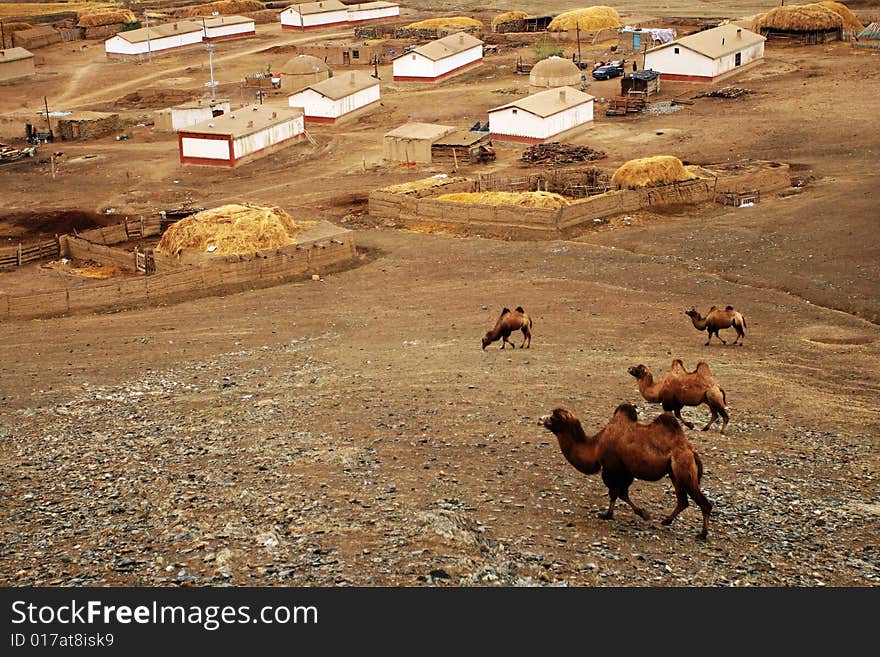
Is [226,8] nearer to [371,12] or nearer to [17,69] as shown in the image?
[371,12]

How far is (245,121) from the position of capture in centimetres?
6097

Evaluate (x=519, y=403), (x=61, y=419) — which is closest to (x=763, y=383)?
(x=519, y=403)

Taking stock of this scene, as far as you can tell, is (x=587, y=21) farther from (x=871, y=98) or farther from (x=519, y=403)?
(x=519, y=403)

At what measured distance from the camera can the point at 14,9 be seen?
128500 mm

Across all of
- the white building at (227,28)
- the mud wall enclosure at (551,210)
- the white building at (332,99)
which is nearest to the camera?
the mud wall enclosure at (551,210)

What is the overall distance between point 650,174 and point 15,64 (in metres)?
58.4

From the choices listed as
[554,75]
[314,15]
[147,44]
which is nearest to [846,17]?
[554,75]

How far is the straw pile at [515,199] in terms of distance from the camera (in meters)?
43.4

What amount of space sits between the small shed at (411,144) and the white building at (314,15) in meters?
53.4

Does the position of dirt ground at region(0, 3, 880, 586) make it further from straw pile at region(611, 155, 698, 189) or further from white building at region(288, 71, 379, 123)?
white building at region(288, 71, 379, 123)

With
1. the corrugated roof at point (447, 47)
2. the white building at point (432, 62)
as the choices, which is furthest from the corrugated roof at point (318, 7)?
the white building at point (432, 62)

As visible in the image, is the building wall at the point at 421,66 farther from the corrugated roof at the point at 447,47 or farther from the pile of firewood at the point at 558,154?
the pile of firewood at the point at 558,154

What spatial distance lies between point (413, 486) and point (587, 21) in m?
84.9

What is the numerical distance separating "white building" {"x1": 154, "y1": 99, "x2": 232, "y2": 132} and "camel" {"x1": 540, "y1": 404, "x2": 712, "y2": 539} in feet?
178
